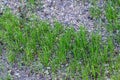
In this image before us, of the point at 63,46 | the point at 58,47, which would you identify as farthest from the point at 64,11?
the point at 63,46

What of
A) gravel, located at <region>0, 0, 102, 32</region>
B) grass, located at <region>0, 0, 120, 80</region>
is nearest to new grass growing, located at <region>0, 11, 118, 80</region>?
grass, located at <region>0, 0, 120, 80</region>

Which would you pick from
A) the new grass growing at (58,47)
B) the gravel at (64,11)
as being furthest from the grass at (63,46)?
the gravel at (64,11)

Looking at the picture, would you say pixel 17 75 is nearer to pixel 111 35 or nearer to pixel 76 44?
pixel 76 44

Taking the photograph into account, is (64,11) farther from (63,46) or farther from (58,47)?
(63,46)

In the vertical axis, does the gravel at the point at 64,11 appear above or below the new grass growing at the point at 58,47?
above

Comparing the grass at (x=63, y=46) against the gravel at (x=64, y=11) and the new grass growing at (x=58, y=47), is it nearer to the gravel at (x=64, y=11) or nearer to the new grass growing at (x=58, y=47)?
the new grass growing at (x=58, y=47)

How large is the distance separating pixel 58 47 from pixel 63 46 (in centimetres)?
27

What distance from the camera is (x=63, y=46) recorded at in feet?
29.8

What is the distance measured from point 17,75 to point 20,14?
2.52 meters

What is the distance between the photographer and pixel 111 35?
369 inches

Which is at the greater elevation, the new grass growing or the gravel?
the gravel

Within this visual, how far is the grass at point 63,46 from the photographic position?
8.59m

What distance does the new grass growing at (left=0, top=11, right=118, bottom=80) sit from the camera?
28.3 ft

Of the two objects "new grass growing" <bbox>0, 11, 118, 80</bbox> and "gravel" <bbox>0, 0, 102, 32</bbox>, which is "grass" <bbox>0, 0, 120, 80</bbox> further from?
"gravel" <bbox>0, 0, 102, 32</bbox>
